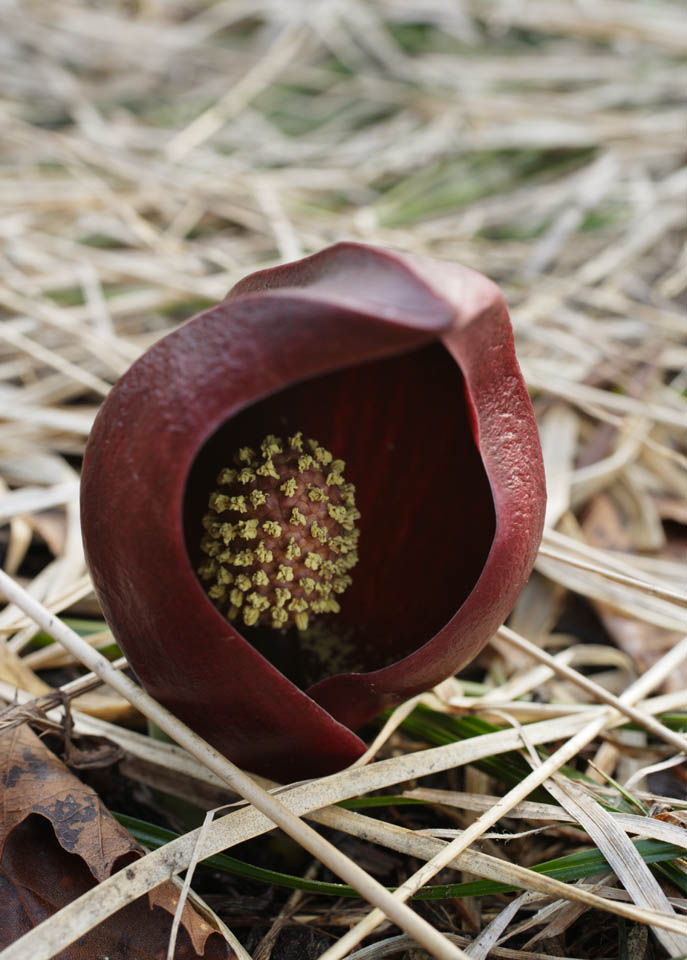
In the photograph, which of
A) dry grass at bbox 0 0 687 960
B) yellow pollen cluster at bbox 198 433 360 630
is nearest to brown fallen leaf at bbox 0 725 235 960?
dry grass at bbox 0 0 687 960

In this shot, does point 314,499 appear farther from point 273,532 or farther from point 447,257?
point 447,257

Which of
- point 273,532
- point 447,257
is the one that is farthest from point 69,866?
point 447,257

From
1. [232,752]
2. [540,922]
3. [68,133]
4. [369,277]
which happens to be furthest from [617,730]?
[68,133]

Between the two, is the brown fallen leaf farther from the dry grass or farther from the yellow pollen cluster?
the yellow pollen cluster

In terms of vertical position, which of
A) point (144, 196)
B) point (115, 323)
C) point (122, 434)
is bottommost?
point (115, 323)

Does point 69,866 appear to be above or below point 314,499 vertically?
below

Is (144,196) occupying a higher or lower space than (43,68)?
lower

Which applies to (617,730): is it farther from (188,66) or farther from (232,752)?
(188,66)
